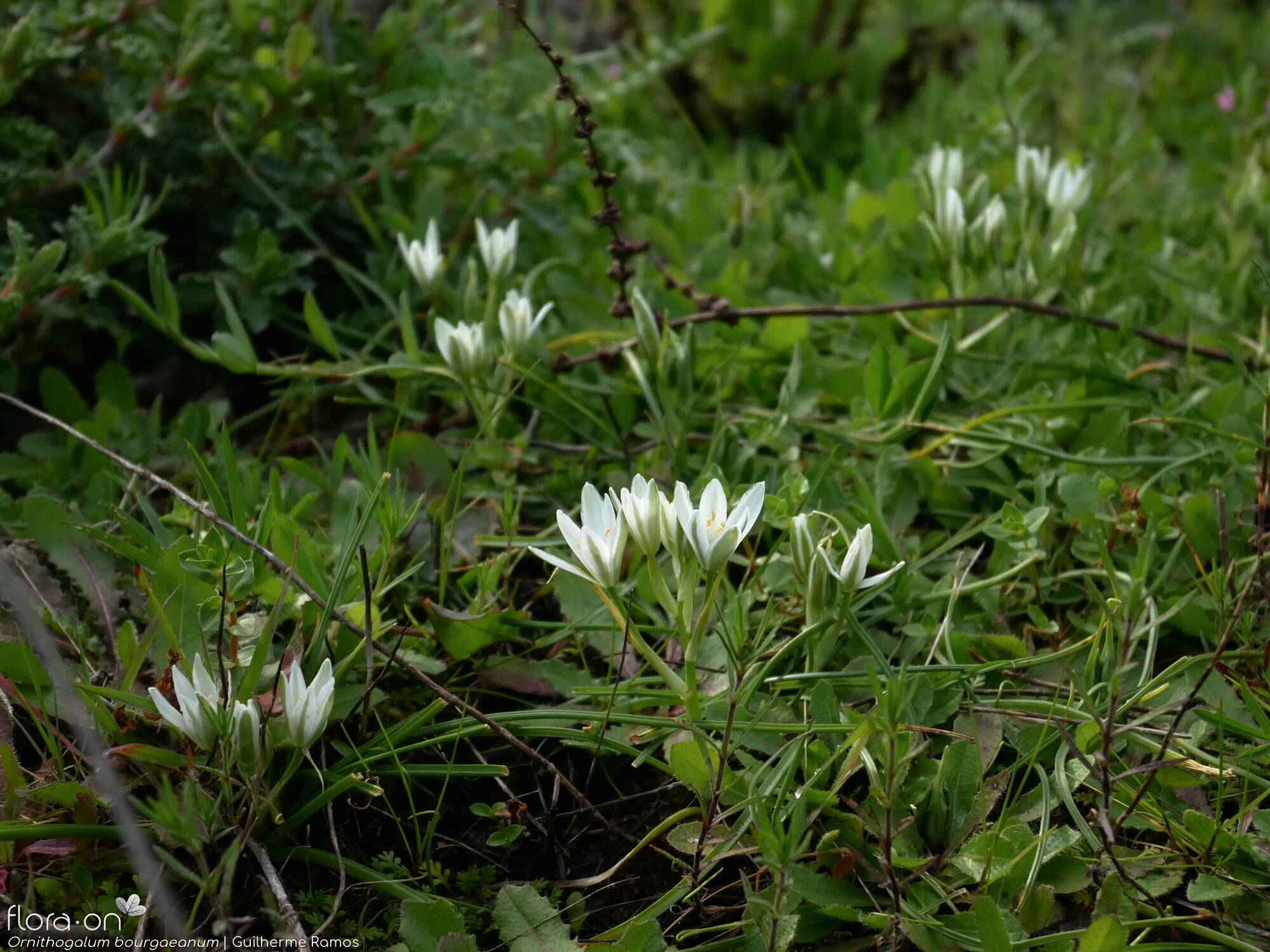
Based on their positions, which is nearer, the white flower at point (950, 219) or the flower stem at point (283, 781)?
the flower stem at point (283, 781)

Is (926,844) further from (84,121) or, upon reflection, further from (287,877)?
(84,121)

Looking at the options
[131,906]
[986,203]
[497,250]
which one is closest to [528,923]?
[131,906]

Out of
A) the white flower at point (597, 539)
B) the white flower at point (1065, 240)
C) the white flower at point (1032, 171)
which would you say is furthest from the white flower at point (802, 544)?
the white flower at point (1032, 171)

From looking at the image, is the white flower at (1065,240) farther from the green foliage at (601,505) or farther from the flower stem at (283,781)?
the flower stem at (283,781)

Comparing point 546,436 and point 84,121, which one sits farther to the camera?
point 84,121

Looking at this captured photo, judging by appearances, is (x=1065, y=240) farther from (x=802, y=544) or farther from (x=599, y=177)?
(x=802, y=544)

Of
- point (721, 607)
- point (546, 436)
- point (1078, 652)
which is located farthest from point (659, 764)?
point (546, 436)
